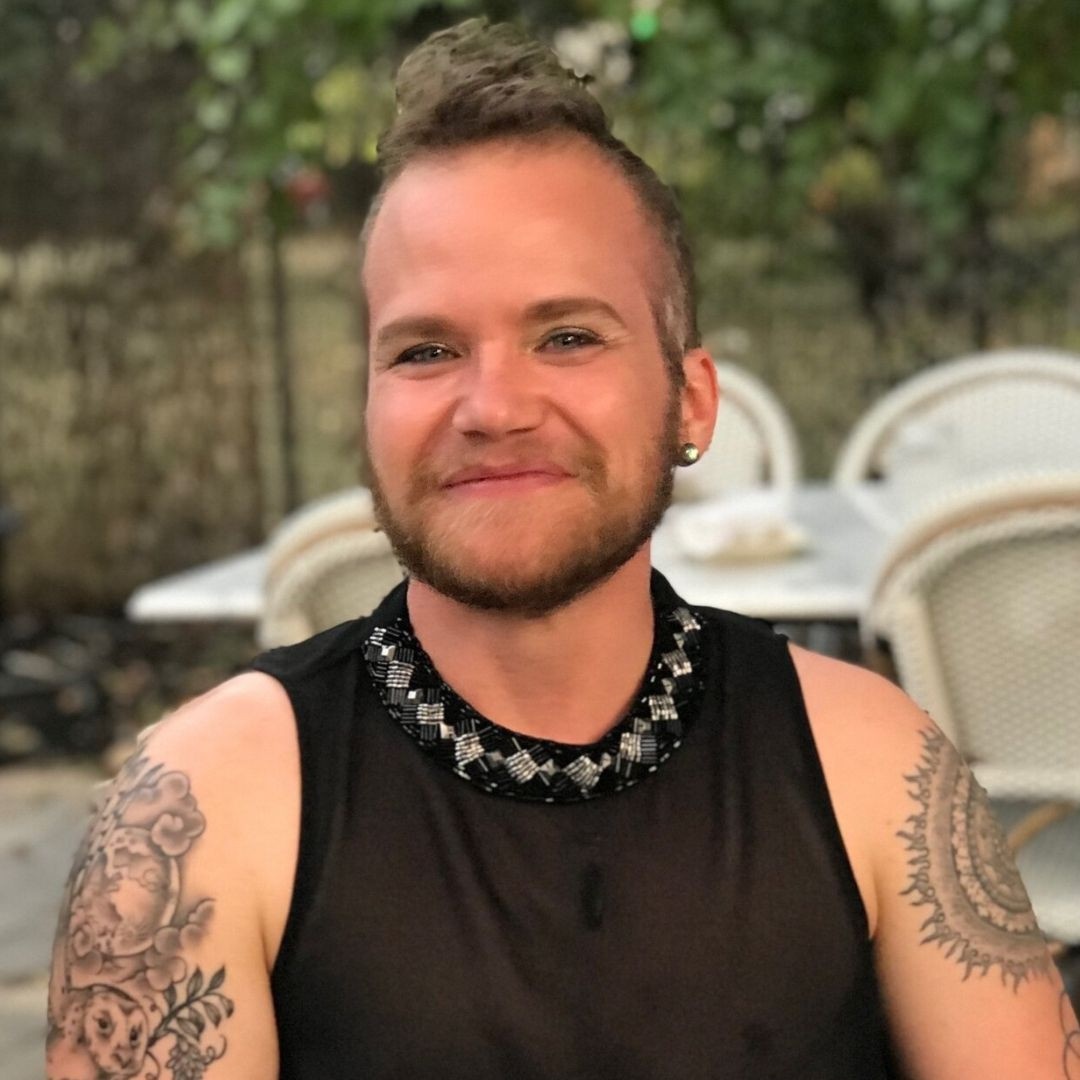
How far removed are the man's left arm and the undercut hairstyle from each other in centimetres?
34

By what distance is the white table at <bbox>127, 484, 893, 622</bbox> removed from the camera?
7.49ft

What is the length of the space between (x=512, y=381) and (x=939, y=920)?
20.6 inches

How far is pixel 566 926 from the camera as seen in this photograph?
1.02m

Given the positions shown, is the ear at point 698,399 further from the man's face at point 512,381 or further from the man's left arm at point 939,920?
the man's left arm at point 939,920

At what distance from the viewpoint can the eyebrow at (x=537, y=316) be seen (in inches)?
40.9

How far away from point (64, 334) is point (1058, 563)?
15.8 ft

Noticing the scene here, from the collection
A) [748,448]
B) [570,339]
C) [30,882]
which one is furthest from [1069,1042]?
[30,882]

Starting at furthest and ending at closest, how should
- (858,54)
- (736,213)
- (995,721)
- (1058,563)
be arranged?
(736,213), (858,54), (995,721), (1058,563)

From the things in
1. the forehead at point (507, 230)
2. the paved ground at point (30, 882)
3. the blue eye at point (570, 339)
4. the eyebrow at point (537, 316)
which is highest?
the forehead at point (507, 230)

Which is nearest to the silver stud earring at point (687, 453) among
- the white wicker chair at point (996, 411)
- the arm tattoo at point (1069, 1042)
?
the arm tattoo at point (1069, 1042)

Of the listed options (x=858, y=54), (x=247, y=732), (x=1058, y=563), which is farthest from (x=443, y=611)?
(x=858, y=54)

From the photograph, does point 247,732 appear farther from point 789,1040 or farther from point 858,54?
point 858,54

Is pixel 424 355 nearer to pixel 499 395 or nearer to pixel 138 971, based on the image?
pixel 499 395

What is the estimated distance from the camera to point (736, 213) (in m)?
5.18
